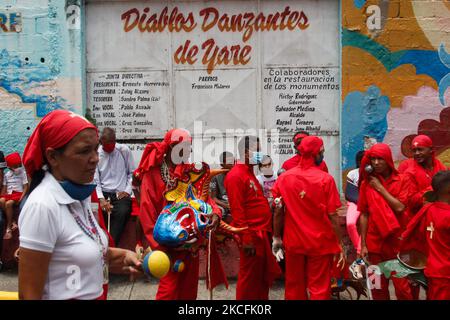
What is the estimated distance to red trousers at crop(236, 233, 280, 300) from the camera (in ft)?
18.7

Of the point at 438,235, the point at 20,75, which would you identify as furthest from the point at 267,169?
the point at 20,75

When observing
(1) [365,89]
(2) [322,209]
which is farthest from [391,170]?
(1) [365,89]

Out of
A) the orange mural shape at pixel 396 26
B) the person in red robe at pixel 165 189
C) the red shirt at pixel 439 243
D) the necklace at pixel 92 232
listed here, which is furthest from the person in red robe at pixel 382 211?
the orange mural shape at pixel 396 26

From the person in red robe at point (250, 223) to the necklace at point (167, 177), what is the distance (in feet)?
3.05

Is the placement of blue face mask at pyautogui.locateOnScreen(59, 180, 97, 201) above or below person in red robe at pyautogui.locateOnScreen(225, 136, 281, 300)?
above

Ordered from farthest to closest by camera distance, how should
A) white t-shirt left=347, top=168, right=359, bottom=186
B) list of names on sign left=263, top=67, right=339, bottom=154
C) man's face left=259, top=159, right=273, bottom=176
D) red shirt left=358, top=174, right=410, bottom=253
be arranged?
list of names on sign left=263, top=67, right=339, bottom=154 → man's face left=259, top=159, right=273, bottom=176 → white t-shirt left=347, top=168, right=359, bottom=186 → red shirt left=358, top=174, right=410, bottom=253

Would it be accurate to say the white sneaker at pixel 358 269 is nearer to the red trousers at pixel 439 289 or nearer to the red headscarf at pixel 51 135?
the red trousers at pixel 439 289

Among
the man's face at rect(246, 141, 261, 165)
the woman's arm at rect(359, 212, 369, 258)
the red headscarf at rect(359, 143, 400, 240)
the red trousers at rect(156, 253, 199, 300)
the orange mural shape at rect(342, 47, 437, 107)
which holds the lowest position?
the red trousers at rect(156, 253, 199, 300)

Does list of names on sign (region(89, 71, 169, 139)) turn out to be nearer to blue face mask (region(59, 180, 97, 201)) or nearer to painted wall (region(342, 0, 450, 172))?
painted wall (region(342, 0, 450, 172))

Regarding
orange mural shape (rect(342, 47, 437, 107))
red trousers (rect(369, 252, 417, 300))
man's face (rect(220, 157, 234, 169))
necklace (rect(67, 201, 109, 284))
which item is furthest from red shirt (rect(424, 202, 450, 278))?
orange mural shape (rect(342, 47, 437, 107))

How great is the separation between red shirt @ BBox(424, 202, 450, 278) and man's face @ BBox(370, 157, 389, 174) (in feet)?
3.01

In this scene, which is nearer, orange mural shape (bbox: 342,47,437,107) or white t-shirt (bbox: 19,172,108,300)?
white t-shirt (bbox: 19,172,108,300)

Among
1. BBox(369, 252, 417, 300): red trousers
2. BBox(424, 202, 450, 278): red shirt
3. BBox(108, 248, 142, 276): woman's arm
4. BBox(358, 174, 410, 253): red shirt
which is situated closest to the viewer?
BBox(108, 248, 142, 276): woman's arm

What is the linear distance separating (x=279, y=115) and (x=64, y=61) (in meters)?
3.60
